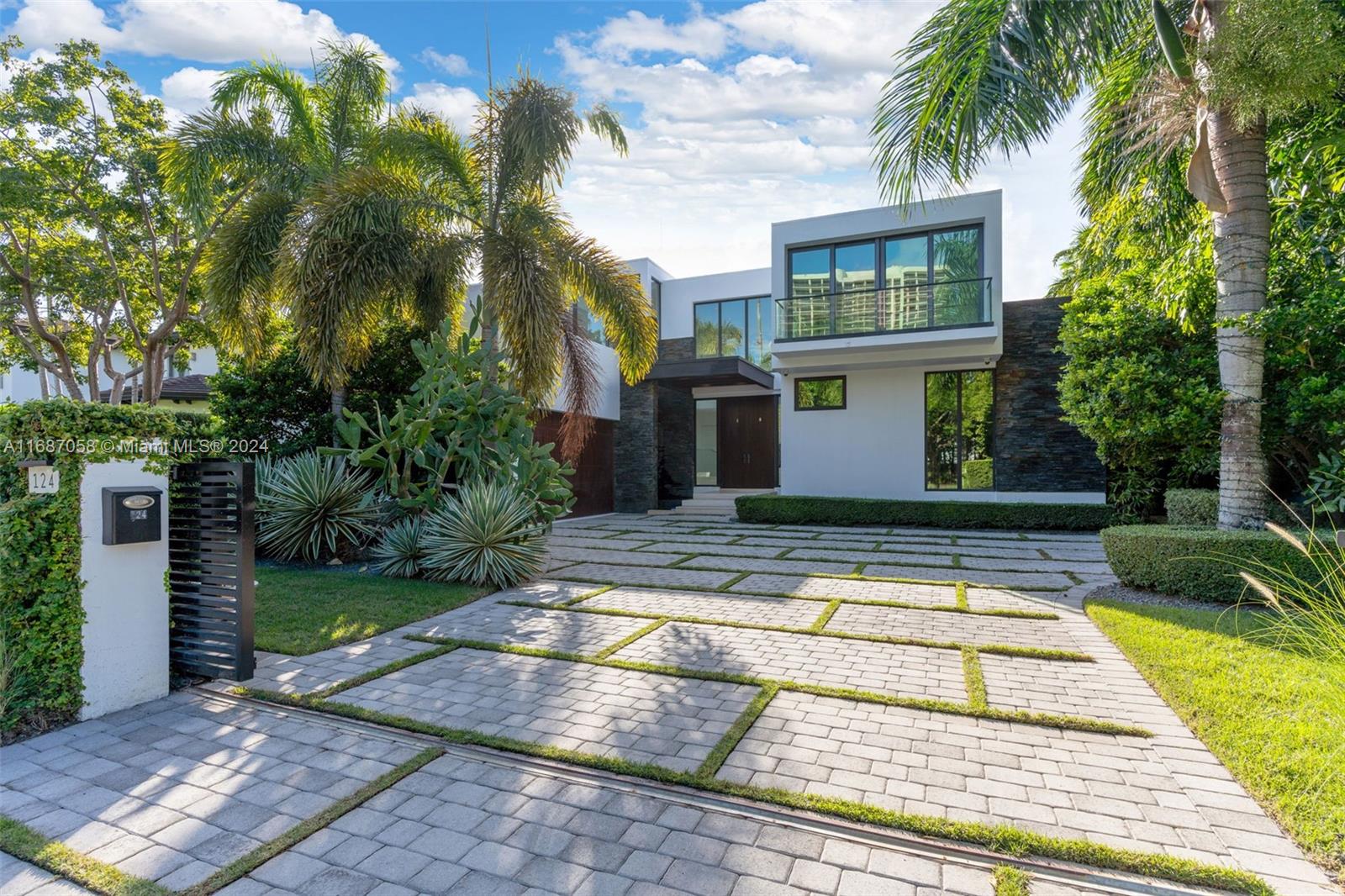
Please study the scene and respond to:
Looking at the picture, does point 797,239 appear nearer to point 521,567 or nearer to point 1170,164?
point 1170,164

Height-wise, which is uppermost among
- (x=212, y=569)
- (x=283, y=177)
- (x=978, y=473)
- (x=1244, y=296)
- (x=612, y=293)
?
(x=283, y=177)

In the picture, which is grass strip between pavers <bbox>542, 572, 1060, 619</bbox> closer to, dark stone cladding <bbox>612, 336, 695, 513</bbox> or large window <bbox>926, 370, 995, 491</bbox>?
large window <bbox>926, 370, 995, 491</bbox>

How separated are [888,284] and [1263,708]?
1221cm

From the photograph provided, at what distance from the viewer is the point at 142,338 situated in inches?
570

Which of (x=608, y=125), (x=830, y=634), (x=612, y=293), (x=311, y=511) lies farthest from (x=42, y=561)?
(x=608, y=125)

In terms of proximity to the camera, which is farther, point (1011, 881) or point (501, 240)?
point (501, 240)

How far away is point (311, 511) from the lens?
26.6 feet

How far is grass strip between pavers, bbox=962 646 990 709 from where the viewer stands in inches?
156

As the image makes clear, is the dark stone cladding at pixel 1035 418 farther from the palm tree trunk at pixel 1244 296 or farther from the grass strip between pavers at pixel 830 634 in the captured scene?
the grass strip between pavers at pixel 830 634

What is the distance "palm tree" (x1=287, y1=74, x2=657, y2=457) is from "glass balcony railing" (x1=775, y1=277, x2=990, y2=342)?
561 centimetres

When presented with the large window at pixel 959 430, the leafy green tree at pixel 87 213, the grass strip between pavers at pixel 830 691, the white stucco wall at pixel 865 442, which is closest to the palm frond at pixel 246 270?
the leafy green tree at pixel 87 213

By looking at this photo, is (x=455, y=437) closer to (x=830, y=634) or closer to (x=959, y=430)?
(x=830, y=634)

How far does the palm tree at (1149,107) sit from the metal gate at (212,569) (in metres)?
7.07

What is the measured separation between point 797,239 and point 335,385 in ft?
35.1
